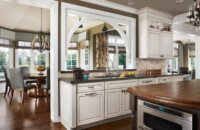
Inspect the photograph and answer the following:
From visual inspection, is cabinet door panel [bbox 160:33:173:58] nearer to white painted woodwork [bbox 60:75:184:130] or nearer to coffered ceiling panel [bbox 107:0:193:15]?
coffered ceiling panel [bbox 107:0:193:15]

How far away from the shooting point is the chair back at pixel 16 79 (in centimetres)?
444

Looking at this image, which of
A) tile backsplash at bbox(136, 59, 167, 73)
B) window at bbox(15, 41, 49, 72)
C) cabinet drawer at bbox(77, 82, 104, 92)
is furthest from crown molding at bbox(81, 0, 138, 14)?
window at bbox(15, 41, 49, 72)

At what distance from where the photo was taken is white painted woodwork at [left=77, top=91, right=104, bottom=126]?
2.61 m

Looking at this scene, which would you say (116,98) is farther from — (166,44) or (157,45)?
(166,44)

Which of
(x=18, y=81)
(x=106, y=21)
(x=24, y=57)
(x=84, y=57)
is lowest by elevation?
(x=18, y=81)

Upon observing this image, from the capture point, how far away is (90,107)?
8.90 feet

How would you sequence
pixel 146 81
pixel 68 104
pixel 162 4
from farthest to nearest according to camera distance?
pixel 162 4
pixel 146 81
pixel 68 104

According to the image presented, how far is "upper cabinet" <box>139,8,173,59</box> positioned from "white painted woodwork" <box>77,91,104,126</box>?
2.02 m

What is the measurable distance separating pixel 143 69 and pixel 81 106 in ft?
8.17

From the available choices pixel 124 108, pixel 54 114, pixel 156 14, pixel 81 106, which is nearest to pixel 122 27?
pixel 156 14

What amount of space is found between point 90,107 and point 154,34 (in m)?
2.77

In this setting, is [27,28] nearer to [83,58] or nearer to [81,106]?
[83,58]

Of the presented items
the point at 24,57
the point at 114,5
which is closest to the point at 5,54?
the point at 24,57

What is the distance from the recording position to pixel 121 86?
312 centimetres
